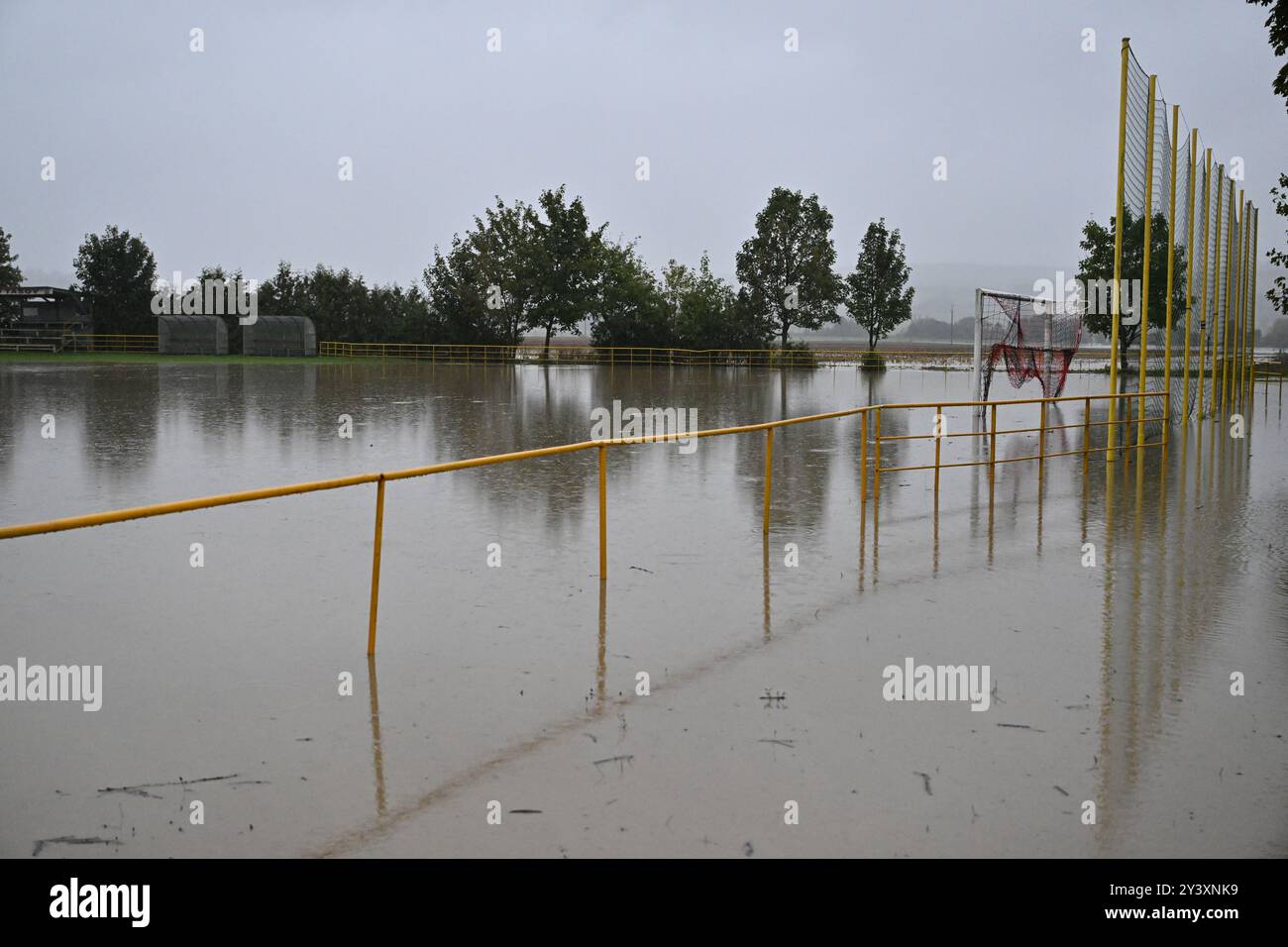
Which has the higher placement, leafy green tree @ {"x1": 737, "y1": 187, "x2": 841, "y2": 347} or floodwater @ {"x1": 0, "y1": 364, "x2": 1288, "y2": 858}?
leafy green tree @ {"x1": 737, "y1": 187, "x2": 841, "y2": 347}

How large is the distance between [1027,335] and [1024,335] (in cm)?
20

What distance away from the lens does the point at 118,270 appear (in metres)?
82.2

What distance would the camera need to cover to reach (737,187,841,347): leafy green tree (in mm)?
81938

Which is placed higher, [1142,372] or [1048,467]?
[1142,372]

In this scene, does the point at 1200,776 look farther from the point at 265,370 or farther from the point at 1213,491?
the point at 265,370

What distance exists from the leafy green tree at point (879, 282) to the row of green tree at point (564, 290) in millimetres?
71

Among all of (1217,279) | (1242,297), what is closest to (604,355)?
(1242,297)

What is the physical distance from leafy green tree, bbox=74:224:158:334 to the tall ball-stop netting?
63.7 meters

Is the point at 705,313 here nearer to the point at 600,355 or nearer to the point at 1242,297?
the point at 600,355

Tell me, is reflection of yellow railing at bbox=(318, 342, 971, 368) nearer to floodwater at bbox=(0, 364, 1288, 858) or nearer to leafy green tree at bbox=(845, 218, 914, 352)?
leafy green tree at bbox=(845, 218, 914, 352)

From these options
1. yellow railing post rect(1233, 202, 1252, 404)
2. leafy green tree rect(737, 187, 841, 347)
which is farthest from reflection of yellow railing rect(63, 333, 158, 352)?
yellow railing post rect(1233, 202, 1252, 404)
